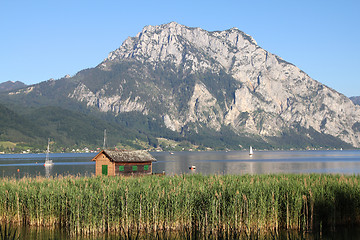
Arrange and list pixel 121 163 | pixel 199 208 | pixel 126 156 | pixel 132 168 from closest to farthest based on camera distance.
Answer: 1. pixel 199 208
2. pixel 121 163
3. pixel 126 156
4. pixel 132 168

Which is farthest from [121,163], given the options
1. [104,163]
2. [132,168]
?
[104,163]

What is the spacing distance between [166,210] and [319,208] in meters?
13.4

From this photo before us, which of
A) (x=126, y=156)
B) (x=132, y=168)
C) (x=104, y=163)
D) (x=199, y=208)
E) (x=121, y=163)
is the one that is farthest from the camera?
(x=132, y=168)

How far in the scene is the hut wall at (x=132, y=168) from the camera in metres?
66.9

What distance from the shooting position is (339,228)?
121ft

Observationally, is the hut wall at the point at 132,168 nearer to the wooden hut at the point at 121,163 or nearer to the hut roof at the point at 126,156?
the wooden hut at the point at 121,163

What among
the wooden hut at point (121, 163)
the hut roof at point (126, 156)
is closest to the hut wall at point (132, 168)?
the wooden hut at point (121, 163)

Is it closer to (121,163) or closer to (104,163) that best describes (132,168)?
(121,163)

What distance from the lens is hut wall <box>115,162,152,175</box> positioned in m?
66.9

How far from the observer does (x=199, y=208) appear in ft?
116

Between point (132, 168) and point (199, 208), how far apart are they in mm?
34524

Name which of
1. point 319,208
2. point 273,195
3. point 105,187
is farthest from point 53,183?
point 319,208

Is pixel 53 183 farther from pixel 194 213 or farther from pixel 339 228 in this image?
pixel 339 228

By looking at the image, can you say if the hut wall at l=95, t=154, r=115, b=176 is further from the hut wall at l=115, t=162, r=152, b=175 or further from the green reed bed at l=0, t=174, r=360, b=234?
the green reed bed at l=0, t=174, r=360, b=234
